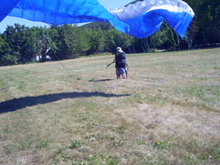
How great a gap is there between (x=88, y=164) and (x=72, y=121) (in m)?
2.16

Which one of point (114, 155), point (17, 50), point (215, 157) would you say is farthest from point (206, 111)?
point (17, 50)

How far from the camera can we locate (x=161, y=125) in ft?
15.8

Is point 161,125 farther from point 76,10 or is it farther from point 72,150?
point 76,10

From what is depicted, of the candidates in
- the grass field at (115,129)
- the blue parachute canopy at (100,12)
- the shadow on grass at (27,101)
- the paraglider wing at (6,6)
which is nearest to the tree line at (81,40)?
the blue parachute canopy at (100,12)

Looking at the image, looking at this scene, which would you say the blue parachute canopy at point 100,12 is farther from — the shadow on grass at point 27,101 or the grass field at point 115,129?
the shadow on grass at point 27,101

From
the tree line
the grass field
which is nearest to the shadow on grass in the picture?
the grass field

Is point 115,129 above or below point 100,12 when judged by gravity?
below

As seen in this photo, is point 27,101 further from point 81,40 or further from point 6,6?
point 81,40

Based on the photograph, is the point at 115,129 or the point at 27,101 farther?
the point at 27,101

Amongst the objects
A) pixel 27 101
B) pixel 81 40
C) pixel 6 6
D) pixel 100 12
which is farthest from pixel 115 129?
pixel 81 40

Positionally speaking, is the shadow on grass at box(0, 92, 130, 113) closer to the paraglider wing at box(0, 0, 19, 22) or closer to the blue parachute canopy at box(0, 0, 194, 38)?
the blue parachute canopy at box(0, 0, 194, 38)

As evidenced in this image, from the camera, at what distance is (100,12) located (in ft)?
20.6

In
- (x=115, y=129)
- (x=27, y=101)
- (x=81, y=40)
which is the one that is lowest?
(x=115, y=129)

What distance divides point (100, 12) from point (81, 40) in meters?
20.2
